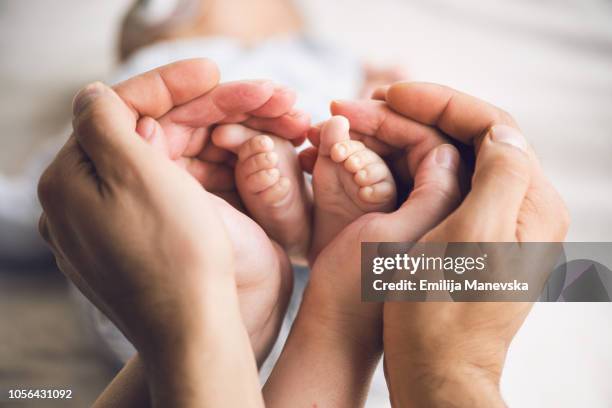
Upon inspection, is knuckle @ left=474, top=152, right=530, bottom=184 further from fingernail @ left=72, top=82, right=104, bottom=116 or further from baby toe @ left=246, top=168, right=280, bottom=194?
fingernail @ left=72, top=82, right=104, bottom=116

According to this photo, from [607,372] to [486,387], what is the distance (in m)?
0.38

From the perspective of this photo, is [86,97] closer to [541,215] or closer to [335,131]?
[335,131]

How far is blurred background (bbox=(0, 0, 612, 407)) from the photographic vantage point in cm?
82

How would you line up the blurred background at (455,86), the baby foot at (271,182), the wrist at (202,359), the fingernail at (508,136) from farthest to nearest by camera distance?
the blurred background at (455,86) → the baby foot at (271,182) → the fingernail at (508,136) → the wrist at (202,359)

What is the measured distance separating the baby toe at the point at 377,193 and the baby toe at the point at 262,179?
0.10m

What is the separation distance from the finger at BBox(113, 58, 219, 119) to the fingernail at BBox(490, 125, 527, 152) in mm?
309

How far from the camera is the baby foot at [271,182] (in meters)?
0.66

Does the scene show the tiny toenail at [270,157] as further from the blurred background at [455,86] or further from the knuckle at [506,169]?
the blurred background at [455,86]

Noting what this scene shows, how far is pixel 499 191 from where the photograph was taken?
1.65ft

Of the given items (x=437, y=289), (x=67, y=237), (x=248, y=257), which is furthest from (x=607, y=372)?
(x=67, y=237)

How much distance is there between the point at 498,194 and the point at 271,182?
0.26 meters

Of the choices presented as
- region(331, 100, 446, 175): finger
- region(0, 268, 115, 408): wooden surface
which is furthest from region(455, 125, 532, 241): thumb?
region(0, 268, 115, 408): wooden surface

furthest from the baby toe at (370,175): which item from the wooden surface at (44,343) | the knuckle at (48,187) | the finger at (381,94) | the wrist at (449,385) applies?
the wooden surface at (44,343)

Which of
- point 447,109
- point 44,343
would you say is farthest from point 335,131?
point 44,343
